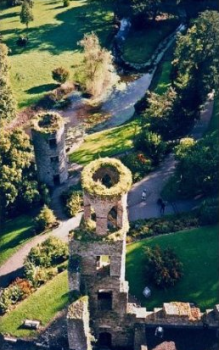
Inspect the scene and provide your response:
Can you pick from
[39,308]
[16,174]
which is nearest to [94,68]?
[16,174]

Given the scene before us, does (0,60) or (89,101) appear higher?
(0,60)

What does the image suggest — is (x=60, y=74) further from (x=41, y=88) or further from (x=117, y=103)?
(x=117, y=103)

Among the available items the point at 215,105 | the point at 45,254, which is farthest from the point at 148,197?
the point at 215,105

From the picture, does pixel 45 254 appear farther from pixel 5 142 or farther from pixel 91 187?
pixel 91 187

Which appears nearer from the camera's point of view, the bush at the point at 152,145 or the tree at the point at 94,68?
the bush at the point at 152,145

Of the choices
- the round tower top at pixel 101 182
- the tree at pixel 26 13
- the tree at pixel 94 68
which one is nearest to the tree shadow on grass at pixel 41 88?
the tree at pixel 94 68

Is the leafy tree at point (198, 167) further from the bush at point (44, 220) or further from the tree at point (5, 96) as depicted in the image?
the tree at point (5, 96)
